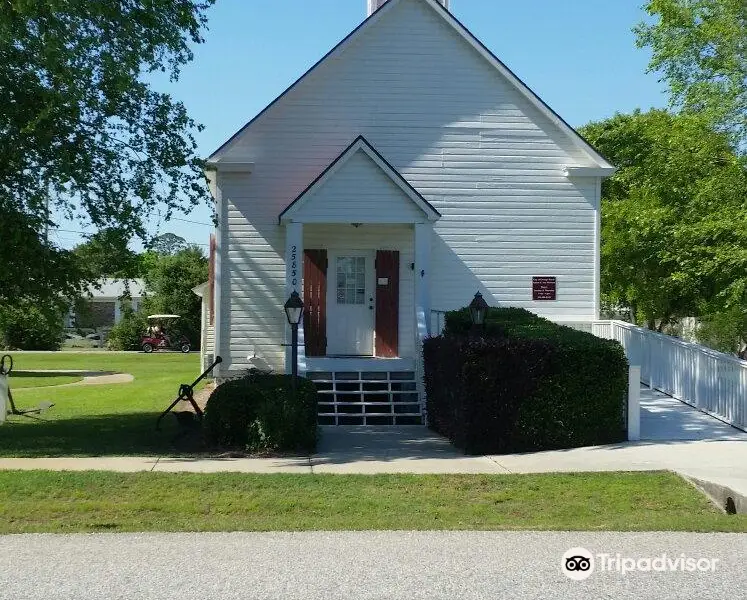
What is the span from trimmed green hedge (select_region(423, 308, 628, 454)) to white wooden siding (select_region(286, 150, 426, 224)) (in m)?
4.50

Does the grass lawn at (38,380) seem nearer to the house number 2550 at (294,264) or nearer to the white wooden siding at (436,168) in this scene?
the white wooden siding at (436,168)

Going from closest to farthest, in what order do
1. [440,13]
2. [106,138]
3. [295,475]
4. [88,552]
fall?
[88,552] < [295,475] < [106,138] < [440,13]

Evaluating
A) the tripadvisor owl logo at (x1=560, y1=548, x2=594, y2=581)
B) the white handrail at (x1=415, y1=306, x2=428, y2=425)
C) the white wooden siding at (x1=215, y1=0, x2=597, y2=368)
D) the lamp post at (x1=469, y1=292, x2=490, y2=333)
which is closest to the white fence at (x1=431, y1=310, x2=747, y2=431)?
the white handrail at (x1=415, y1=306, x2=428, y2=425)

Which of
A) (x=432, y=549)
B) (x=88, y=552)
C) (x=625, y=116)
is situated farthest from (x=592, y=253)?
(x=625, y=116)

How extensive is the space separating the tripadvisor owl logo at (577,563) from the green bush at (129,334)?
47044 mm

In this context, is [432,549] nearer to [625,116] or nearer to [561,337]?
[561,337]

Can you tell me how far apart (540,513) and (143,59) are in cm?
896

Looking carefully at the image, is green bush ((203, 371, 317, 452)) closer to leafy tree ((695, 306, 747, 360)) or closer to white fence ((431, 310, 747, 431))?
white fence ((431, 310, 747, 431))

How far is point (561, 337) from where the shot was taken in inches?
561

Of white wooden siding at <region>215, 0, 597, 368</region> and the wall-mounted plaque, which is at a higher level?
white wooden siding at <region>215, 0, 597, 368</region>

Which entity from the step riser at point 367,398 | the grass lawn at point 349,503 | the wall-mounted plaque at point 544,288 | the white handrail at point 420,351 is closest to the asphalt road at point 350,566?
the grass lawn at point 349,503

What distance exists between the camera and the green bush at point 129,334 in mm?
52991

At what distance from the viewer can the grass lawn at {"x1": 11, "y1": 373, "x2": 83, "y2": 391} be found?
28.6m

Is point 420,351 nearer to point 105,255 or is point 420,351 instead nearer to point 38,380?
point 105,255
